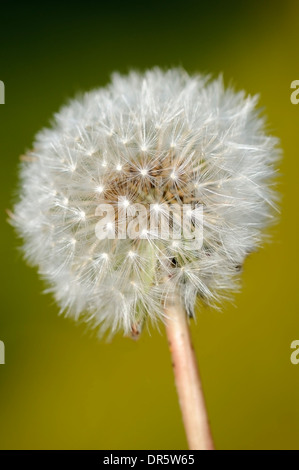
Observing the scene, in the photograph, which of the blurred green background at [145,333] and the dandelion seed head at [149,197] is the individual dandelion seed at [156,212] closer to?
the dandelion seed head at [149,197]

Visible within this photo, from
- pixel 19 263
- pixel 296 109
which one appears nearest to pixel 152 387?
pixel 19 263

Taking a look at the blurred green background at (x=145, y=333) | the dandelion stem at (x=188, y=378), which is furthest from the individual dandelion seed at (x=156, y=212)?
the blurred green background at (x=145, y=333)

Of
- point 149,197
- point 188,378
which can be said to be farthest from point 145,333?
point 149,197

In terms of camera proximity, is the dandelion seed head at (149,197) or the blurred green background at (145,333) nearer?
the dandelion seed head at (149,197)

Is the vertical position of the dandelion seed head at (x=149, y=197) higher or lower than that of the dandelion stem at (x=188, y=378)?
higher

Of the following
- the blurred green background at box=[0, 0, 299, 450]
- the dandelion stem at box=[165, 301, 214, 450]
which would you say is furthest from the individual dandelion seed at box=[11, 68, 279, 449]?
the blurred green background at box=[0, 0, 299, 450]

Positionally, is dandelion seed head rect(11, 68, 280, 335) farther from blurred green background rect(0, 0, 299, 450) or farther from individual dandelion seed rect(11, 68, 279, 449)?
blurred green background rect(0, 0, 299, 450)

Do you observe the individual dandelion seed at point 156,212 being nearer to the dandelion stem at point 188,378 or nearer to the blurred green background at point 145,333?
the dandelion stem at point 188,378
